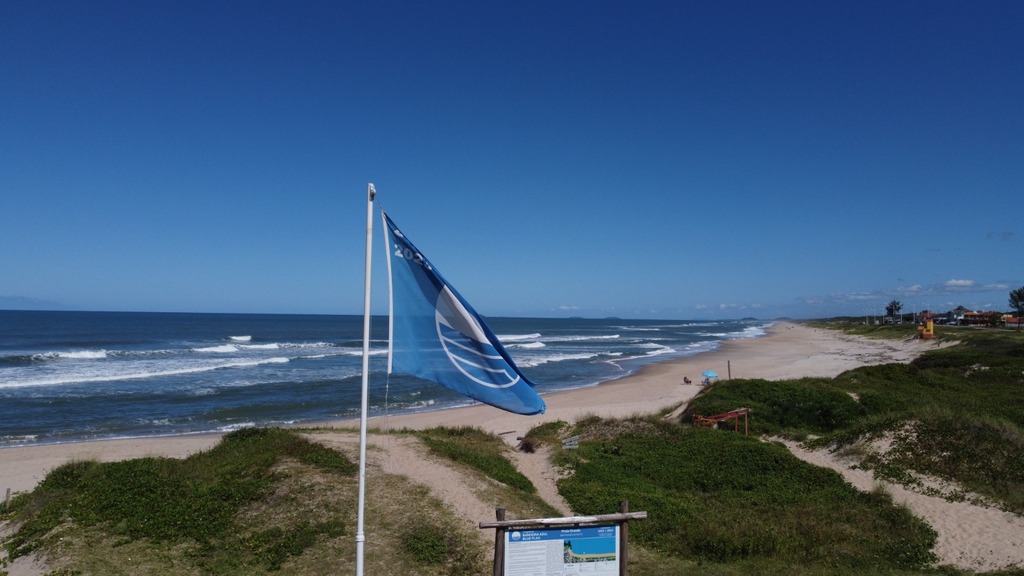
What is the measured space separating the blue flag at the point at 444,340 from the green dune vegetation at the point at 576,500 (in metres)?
3.53

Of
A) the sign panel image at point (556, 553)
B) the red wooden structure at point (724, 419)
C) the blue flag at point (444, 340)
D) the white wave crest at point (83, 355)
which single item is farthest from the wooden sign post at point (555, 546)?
the white wave crest at point (83, 355)

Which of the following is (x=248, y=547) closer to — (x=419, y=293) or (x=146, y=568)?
(x=146, y=568)

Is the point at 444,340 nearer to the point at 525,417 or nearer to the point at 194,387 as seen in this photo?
the point at 525,417

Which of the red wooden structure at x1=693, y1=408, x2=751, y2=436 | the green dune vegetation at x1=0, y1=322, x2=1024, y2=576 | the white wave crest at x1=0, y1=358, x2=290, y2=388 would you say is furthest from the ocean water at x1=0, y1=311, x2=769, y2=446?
the red wooden structure at x1=693, y1=408, x2=751, y2=436

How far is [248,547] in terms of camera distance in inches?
357

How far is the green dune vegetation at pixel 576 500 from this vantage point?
8828mm

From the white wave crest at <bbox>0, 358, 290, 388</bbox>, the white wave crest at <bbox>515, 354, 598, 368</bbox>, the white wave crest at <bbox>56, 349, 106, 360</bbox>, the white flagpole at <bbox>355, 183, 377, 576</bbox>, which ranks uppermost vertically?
the white flagpole at <bbox>355, 183, 377, 576</bbox>

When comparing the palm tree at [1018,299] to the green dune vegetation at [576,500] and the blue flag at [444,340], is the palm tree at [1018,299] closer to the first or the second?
the green dune vegetation at [576,500]

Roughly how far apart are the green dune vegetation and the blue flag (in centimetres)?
353

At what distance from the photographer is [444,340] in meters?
6.54

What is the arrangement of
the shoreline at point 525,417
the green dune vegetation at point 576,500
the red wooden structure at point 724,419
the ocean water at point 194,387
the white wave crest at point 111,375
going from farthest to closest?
the white wave crest at point 111,375 → the ocean water at point 194,387 → the red wooden structure at point 724,419 → the shoreline at point 525,417 → the green dune vegetation at point 576,500

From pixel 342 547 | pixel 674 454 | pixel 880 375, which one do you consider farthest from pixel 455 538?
pixel 880 375

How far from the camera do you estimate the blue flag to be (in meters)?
6.44

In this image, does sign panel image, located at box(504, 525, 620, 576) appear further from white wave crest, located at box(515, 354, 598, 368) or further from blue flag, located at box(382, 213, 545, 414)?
white wave crest, located at box(515, 354, 598, 368)
